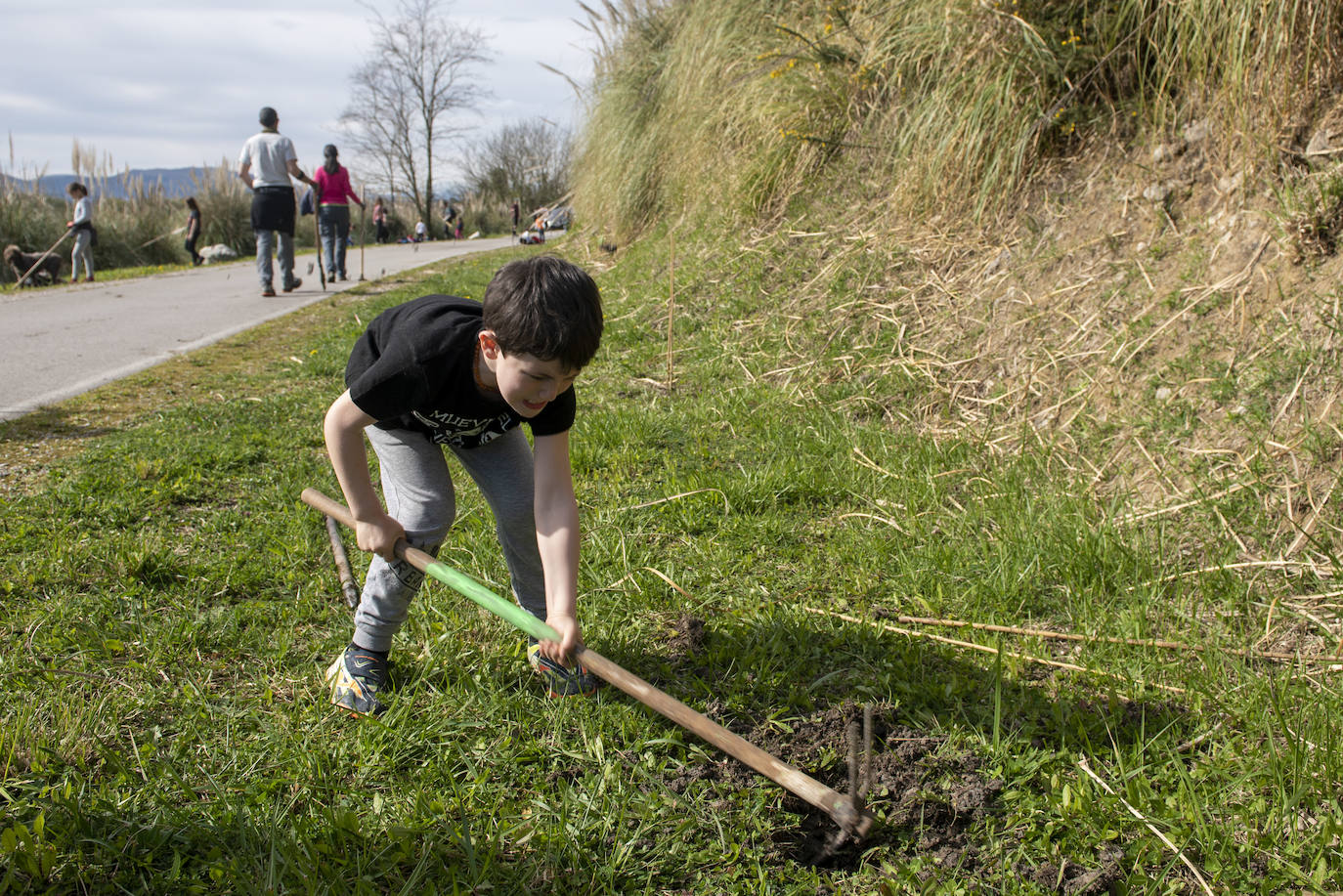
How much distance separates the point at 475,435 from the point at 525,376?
48cm

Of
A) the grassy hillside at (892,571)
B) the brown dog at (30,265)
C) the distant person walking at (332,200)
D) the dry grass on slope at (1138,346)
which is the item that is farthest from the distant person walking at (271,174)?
the dry grass on slope at (1138,346)

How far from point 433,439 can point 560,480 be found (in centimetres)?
44

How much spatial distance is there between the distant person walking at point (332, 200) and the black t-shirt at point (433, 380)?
397 inches

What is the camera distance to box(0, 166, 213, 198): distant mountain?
1784 centimetres

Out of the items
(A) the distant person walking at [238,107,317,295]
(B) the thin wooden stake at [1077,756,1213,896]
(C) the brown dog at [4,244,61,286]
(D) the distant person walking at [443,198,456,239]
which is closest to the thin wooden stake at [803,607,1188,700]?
(B) the thin wooden stake at [1077,756,1213,896]

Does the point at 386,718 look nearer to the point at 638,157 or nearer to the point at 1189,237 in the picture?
the point at 1189,237

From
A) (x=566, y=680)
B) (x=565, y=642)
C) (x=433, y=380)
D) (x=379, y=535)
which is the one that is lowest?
(x=566, y=680)

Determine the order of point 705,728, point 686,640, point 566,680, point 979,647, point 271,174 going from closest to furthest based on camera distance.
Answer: point 705,728
point 566,680
point 979,647
point 686,640
point 271,174

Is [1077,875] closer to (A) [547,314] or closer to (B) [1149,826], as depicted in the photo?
(B) [1149,826]

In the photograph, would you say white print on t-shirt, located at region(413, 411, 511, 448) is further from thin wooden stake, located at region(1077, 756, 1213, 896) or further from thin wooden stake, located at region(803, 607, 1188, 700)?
thin wooden stake, located at region(1077, 756, 1213, 896)

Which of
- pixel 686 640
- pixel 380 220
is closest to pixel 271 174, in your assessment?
pixel 686 640

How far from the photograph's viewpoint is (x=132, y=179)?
67.7 ft

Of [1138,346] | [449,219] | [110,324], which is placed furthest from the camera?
[449,219]

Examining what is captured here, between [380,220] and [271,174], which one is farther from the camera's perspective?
[380,220]
